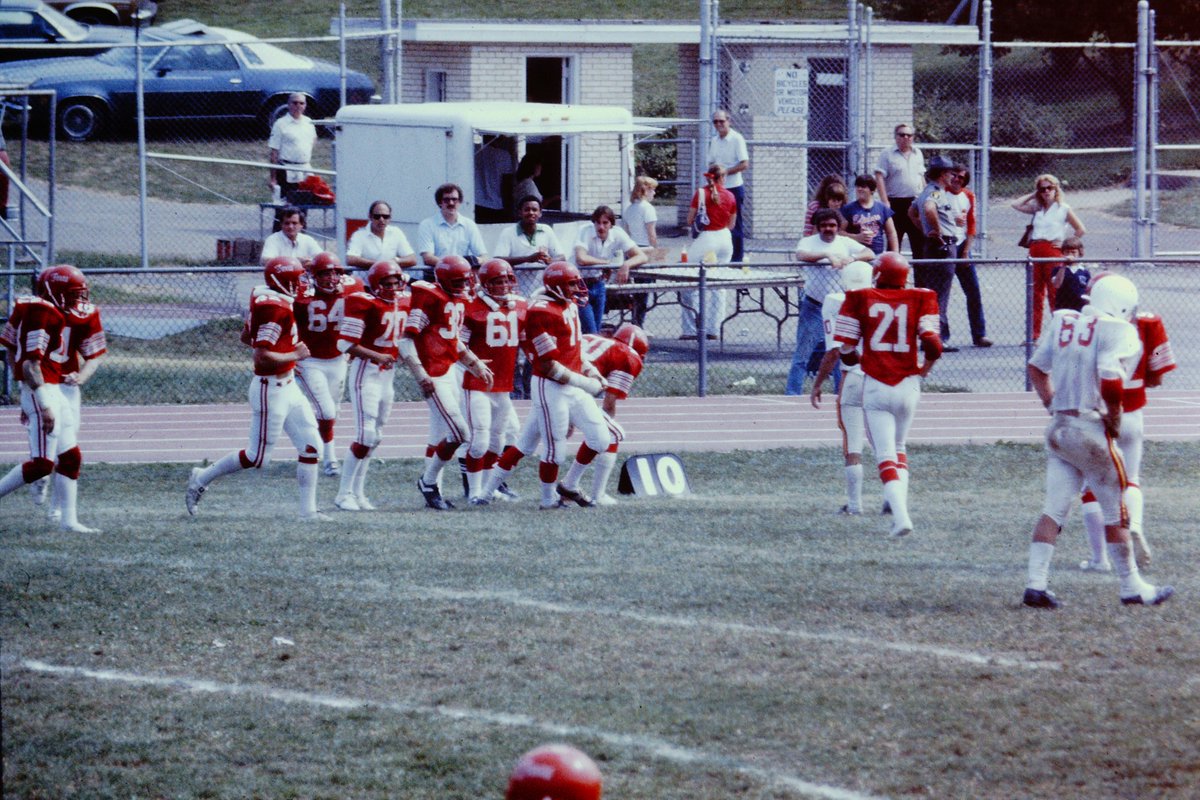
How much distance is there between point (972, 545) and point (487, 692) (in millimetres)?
4217

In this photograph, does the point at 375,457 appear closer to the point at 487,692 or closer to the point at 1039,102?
the point at 487,692

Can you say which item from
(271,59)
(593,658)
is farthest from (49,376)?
(271,59)

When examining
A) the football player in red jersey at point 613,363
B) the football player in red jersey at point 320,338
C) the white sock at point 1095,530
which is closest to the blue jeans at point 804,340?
the football player in red jersey at point 613,363

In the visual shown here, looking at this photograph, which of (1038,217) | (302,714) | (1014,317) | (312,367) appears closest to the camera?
(302,714)

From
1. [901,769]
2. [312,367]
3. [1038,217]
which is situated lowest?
[901,769]

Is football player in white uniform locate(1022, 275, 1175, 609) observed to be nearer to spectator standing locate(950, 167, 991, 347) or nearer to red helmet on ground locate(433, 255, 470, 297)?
red helmet on ground locate(433, 255, 470, 297)

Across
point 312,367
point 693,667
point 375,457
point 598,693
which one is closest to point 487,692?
point 598,693

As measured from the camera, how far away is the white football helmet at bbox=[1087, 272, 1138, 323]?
885 centimetres

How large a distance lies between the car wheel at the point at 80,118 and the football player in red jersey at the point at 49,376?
61.2 ft

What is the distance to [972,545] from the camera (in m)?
10.8

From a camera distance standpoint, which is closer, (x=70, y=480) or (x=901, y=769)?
(x=901, y=769)

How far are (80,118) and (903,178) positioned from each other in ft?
49.6

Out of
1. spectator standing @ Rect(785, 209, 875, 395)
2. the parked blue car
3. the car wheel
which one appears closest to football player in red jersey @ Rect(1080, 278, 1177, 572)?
spectator standing @ Rect(785, 209, 875, 395)

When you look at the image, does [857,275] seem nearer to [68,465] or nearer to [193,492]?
[193,492]
